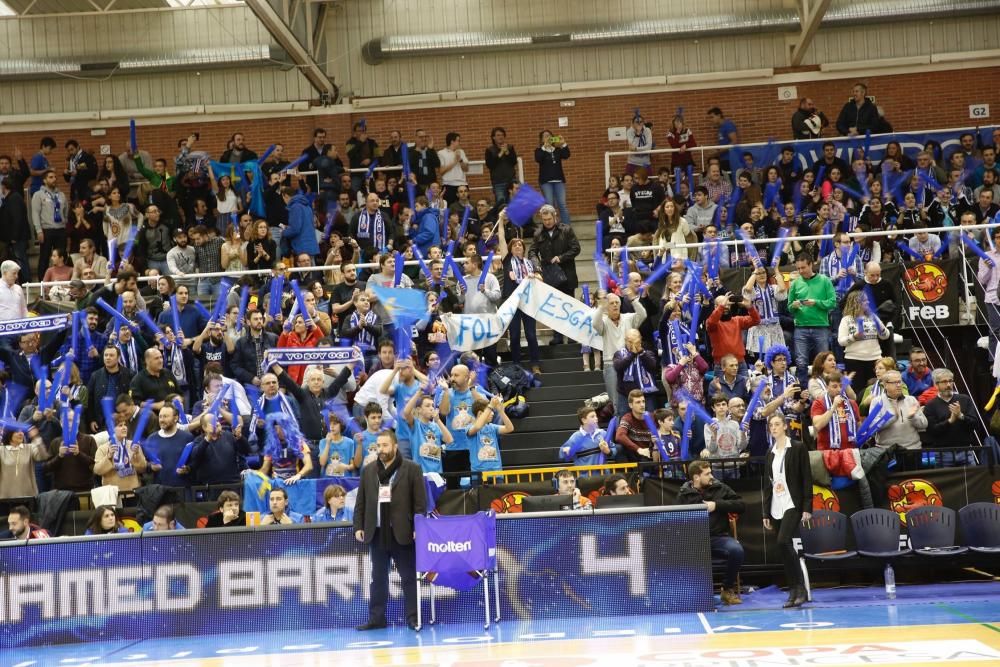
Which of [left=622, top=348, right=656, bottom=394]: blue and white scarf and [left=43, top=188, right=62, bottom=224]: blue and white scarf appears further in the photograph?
[left=43, top=188, right=62, bottom=224]: blue and white scarf

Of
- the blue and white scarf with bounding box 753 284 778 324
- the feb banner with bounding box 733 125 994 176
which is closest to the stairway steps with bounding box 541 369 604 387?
the blue and white scarf with bounding box 753 284 778 324

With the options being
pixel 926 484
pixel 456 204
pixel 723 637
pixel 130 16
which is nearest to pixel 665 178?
pixel 456 204

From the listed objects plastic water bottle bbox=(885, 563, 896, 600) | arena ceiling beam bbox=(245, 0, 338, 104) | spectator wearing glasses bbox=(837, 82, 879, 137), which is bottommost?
plastic water bottle bbox=(885, 563, 896, 600)

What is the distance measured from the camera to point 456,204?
77.6 ft

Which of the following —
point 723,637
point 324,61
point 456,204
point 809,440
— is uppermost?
point 324,61

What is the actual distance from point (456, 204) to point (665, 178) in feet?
13.2

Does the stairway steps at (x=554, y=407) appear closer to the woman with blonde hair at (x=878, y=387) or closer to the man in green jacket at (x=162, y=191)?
the woman with blonde hair at (x=878, y=387)

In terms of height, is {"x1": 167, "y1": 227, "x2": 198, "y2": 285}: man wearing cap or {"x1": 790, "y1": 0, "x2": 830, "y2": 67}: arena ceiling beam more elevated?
{"x1": 790, "y1": 0, "x2": 830, "y2": 67}: arena ceiling beam

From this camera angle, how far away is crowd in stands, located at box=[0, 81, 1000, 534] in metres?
15.1

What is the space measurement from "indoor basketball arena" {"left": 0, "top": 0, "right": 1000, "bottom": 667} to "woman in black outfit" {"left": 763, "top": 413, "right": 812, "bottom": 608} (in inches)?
1.6

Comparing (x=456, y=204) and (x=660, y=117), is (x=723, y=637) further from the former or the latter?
(x=660, y=117)

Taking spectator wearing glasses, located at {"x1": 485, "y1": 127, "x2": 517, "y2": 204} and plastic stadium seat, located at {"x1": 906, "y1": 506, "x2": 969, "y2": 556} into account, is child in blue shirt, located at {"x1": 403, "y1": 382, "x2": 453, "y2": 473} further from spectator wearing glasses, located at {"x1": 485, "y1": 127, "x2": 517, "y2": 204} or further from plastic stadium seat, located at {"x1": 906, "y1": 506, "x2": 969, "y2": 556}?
spectator wearing glasses, located at {"x1": 485, "y1": 127, "x2": 517, "y2": 204}

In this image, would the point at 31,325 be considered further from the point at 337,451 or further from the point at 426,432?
the point at 426,432

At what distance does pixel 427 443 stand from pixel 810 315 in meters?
6.03
